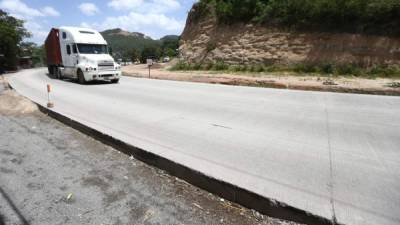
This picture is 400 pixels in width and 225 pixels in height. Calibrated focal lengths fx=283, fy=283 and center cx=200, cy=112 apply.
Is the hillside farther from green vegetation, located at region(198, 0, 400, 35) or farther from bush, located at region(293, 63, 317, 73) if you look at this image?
bush, located at region(293, 63, 317, 73)

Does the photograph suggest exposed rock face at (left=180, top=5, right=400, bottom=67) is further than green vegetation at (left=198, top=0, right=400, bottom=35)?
No

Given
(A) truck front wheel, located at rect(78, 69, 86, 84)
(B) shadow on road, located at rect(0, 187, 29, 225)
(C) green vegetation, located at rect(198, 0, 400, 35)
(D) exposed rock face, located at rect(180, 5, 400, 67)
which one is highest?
(C) green vegetation, located at rect(198, 0, 400, 35)

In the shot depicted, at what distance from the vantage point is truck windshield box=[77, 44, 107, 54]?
17.7m

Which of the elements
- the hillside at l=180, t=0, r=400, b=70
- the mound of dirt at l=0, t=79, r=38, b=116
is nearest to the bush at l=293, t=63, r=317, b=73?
the hillside at l=180, t=0, r=400, b=70

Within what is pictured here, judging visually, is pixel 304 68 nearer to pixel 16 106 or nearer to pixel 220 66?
pixel 220 66

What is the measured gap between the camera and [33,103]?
11.0 m

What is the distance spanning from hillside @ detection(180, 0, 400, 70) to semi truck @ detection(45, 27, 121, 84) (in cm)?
1052

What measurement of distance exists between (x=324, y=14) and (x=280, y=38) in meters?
3.37

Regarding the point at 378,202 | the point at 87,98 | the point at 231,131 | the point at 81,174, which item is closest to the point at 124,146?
the point at 81,174

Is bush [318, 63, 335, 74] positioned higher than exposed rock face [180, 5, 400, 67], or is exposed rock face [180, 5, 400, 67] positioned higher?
exposed rock face [180, 5, 400, 67]

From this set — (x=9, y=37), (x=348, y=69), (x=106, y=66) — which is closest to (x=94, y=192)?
(x=106, y=66)

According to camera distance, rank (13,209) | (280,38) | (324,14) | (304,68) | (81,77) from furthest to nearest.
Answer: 1. (280,38)
2. (324,14)
3. (304,68)
4. (81,77)
5. (13,209)

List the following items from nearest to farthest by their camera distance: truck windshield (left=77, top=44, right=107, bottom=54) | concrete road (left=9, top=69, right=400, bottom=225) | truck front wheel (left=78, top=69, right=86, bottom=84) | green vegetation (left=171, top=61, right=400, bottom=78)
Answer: concrete road (left=9, top=69, right=400, bottom=225), green vegetation (left=171, top=61, right=400, bottom=78), truck front wheel (left=78, top=69, right=86, bottom=84), truck windshield (left=77, top=44, right=107, bottom=54)

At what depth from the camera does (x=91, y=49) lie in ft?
59.0
